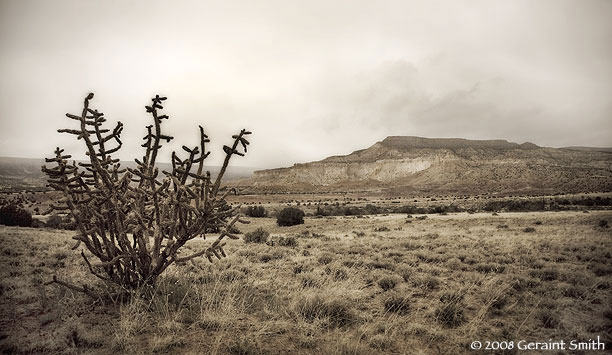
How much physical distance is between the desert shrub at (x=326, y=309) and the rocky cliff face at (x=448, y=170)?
7598cm

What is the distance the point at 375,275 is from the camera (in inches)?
284

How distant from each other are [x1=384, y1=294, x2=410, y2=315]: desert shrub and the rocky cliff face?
74.7 m

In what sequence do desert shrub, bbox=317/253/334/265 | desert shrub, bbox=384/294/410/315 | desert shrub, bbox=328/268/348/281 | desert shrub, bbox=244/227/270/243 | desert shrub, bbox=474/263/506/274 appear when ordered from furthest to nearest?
desert shrub, bbox=244/227/270/243
desert shrub, bbox=317/253/334/265
desert shrub, bbox=474/263/506/274
desert shrub, bbox=328/268/348/281
desert shrub, bbox=384/294/410/315

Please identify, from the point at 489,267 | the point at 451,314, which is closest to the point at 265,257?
the point at 451,314

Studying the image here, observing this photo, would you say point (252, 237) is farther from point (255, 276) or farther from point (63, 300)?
point (63, 300)

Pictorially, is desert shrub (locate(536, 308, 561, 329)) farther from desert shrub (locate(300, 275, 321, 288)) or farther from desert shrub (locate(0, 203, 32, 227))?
desert shrub (locate(0, 203, 32, 227))

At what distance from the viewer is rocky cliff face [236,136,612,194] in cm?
7325

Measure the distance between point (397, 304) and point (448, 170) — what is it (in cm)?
9692

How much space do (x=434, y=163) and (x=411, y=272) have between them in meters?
100

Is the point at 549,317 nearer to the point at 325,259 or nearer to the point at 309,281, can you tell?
the point at 309,281

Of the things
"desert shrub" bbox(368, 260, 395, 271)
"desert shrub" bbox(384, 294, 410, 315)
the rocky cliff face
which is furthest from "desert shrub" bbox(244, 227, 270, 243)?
the rocky cliff face

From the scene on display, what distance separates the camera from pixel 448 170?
304 ft

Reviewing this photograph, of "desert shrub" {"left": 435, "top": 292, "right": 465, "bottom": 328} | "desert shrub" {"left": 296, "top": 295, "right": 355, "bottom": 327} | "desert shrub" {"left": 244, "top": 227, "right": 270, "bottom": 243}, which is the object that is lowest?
"desert shrub" {"left": 244, "top": 227, "right": 270, "bottom": 243}

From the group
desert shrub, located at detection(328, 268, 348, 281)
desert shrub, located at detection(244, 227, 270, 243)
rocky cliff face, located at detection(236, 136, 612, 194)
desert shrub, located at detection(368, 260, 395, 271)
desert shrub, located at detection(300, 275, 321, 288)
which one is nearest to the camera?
desert shrub, located at detection(300, 275, 321, 288)
